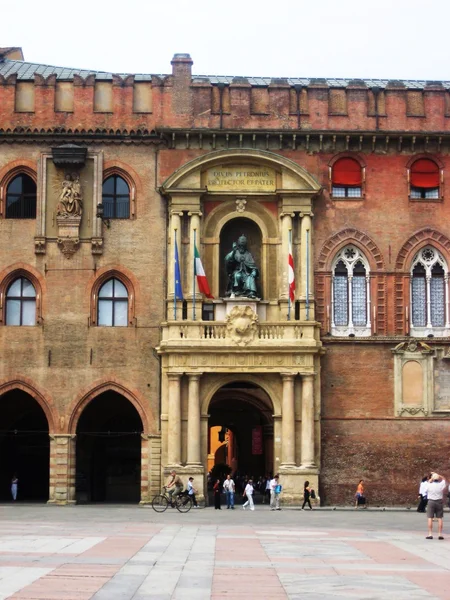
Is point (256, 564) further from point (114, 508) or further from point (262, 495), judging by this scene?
point (262, 495)

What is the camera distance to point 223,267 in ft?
141

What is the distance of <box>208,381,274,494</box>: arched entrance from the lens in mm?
45084

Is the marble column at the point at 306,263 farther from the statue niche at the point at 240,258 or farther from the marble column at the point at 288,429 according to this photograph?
the marble column at the point at 288,429

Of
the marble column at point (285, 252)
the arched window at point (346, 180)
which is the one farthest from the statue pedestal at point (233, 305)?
the arched window at point (346, 180)

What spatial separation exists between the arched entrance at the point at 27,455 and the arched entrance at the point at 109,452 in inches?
92.1

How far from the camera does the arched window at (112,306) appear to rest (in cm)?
4247

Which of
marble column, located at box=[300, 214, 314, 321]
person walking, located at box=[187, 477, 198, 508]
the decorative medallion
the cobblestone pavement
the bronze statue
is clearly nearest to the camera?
the cobblestone pavement

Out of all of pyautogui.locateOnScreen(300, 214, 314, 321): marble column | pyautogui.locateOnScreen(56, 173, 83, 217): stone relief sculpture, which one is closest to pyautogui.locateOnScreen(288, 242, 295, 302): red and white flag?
pyautogui.locateOnScreen(300, 214, 314, 321): marble column

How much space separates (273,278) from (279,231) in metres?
1.87

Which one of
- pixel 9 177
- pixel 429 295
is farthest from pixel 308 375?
pixel 9 177

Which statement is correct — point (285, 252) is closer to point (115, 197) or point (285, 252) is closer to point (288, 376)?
point (288, 376)

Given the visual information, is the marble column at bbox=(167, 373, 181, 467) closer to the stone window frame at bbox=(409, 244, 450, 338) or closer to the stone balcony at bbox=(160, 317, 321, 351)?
the stone balcony at bbox=(160, 317, 321, 351)

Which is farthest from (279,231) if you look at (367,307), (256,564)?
(256,564)

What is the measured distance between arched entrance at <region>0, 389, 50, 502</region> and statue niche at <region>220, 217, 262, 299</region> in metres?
10.7
